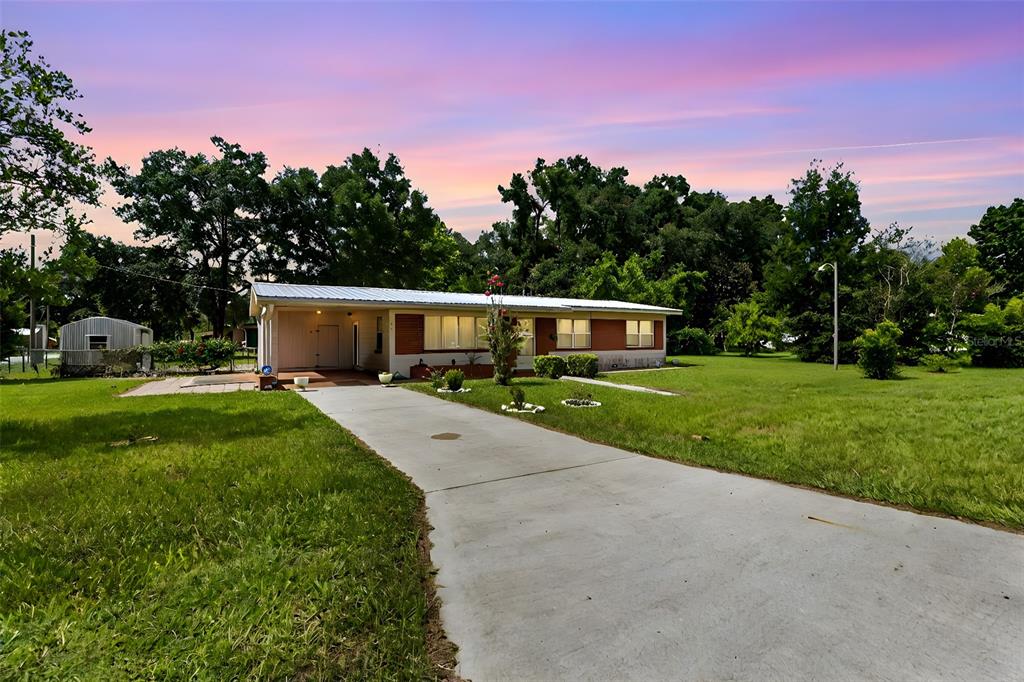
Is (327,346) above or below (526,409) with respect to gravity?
above

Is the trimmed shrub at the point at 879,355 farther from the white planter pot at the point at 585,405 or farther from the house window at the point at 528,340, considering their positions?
the white planter pot at the point at 585,405

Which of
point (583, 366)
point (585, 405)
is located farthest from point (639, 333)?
point (585, 405)

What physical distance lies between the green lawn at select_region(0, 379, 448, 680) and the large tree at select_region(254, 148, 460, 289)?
2926cm

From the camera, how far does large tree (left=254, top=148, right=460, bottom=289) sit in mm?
34031

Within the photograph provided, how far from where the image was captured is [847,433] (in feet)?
24.0

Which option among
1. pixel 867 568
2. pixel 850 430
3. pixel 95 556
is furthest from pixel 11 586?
pixel 850 430

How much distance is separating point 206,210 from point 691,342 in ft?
114

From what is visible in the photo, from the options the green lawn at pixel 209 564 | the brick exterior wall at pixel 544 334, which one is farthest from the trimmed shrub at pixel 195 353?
the green lawn at pixel 209 564

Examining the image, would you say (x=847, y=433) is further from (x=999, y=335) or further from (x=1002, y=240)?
(x=1002, y=240)

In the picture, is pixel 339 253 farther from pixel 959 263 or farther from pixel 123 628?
pixel 959 263

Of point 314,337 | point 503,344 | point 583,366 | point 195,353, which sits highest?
point 314,337

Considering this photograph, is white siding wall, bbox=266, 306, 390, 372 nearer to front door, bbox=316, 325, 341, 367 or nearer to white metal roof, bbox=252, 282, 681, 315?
front door, bbox=316, 325, 341, 367

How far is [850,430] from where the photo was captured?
296 inches

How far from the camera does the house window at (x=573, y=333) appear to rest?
2097 centimetres
